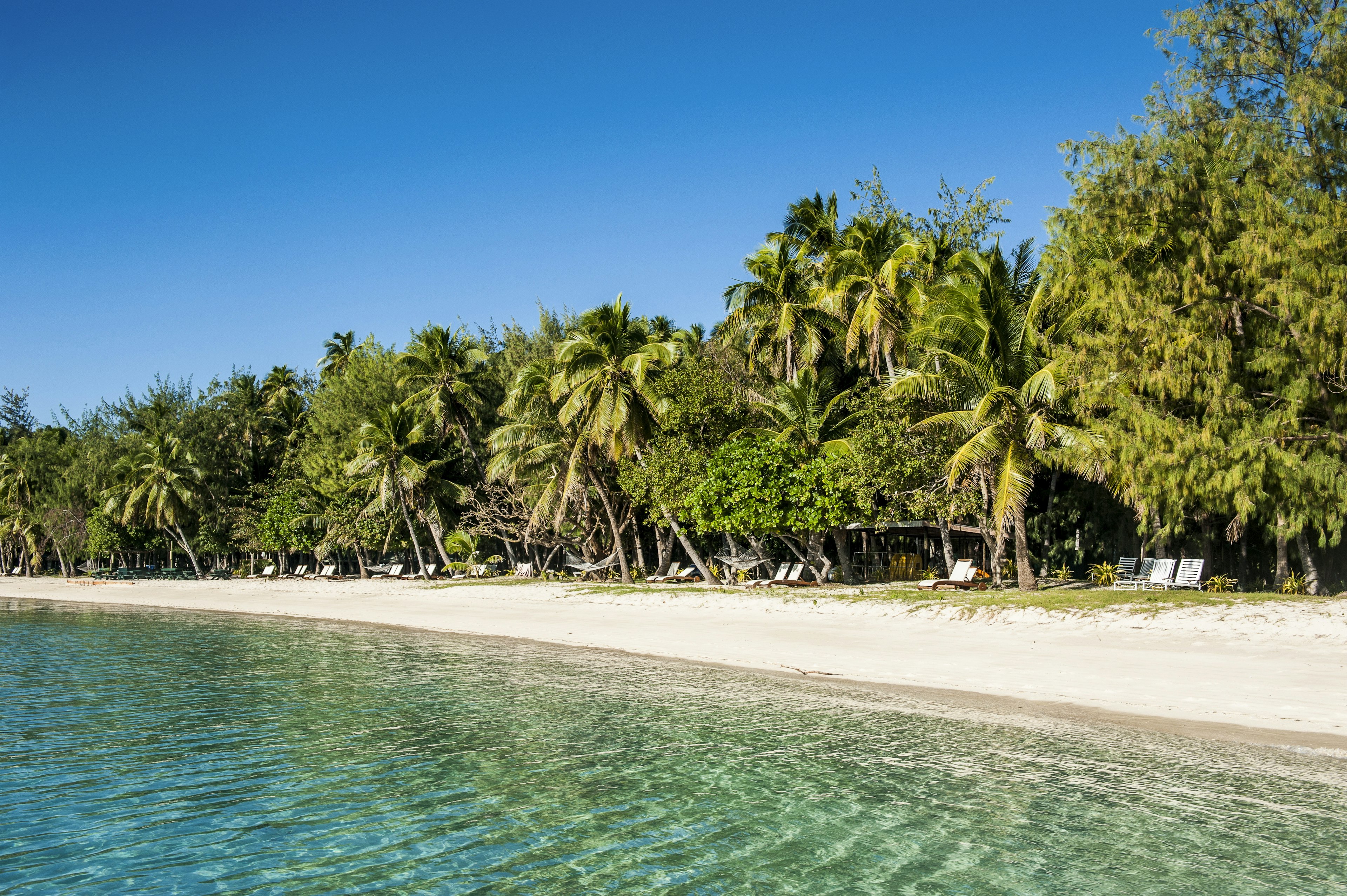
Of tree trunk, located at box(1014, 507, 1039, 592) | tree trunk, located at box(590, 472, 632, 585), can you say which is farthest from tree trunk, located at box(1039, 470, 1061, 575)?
tree trunk, located at box(590, 472, 632, 585)

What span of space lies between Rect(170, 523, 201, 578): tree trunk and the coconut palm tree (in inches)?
1410

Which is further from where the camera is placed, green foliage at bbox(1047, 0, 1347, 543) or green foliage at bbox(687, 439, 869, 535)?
green foliage at bbox(687, 439, 869, 535)

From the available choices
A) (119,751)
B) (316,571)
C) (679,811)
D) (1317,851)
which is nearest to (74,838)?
(119,751)

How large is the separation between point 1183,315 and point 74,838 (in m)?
18.2

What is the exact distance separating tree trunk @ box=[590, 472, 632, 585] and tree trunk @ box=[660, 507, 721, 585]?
191 cm

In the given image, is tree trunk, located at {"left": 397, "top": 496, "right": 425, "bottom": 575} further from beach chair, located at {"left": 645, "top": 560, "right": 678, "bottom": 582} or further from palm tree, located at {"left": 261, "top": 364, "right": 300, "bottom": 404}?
palm tree, located at {"left": 261, "top": 364, "right": 300, "bottom": 404}

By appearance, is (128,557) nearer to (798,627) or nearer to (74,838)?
(798,627)

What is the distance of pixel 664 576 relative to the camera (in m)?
30.2

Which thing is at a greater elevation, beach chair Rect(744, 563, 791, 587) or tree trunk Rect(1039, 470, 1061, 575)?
tree trunk Rect(1039, 470, 1061, 575)

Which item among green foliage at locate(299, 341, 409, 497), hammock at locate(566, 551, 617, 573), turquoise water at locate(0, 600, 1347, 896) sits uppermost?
green foliage at locate(299, 341, 409, 497)

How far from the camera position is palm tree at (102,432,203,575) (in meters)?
45.6

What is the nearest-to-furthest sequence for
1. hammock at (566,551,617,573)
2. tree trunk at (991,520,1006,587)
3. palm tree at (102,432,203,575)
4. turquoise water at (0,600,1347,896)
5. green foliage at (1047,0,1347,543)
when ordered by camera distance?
turquoise water at (0,600,1347,896) → green foliage at (1047,0,1347,543) → tree trunk at (991,520,1006,587) → hammock at (566,551,617,573) → palm tree at (102,432,203,575)

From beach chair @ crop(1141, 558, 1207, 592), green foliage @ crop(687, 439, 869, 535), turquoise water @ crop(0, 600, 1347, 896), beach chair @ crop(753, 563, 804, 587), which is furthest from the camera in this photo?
beach chair @ crop(753, 563, 804, 587)

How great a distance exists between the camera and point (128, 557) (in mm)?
67812
